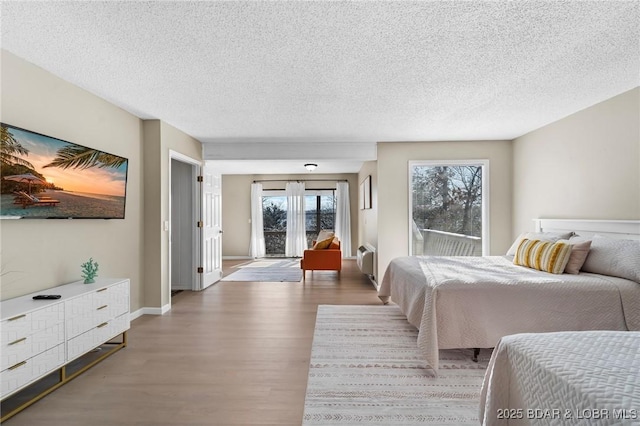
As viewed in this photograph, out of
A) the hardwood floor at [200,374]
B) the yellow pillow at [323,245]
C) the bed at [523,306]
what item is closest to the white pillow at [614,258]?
the bed at [523,306]

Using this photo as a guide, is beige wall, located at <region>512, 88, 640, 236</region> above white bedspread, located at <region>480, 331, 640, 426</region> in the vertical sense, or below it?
above

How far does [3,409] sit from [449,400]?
2.88 metres

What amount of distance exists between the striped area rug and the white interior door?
9.05 feet

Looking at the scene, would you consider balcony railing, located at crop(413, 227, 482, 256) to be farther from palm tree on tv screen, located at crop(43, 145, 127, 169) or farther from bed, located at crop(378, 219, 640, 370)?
palm tree on tv screen, located at crop(43, 145, 127, 169)

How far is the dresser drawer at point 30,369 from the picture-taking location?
1.85m

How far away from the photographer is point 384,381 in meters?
2.33

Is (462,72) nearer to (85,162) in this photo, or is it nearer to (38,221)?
(85,162)

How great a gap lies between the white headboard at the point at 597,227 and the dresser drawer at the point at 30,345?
4863 mm

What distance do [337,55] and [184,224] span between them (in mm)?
4014

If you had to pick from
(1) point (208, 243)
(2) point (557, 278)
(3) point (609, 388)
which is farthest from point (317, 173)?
(3) point (609, 388)

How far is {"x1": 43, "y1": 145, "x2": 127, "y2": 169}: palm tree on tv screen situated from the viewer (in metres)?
2.57

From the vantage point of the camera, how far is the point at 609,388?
2.93ft

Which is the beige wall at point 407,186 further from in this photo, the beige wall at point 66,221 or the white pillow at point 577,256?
the beige wall at point 66,221

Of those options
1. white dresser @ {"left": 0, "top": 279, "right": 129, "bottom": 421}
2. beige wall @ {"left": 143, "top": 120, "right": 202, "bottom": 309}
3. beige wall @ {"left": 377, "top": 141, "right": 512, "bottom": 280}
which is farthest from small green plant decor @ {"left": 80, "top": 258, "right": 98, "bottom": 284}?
beige wall @ {"left": 377, "top": 141, "right": 512, "bottom": 280}
